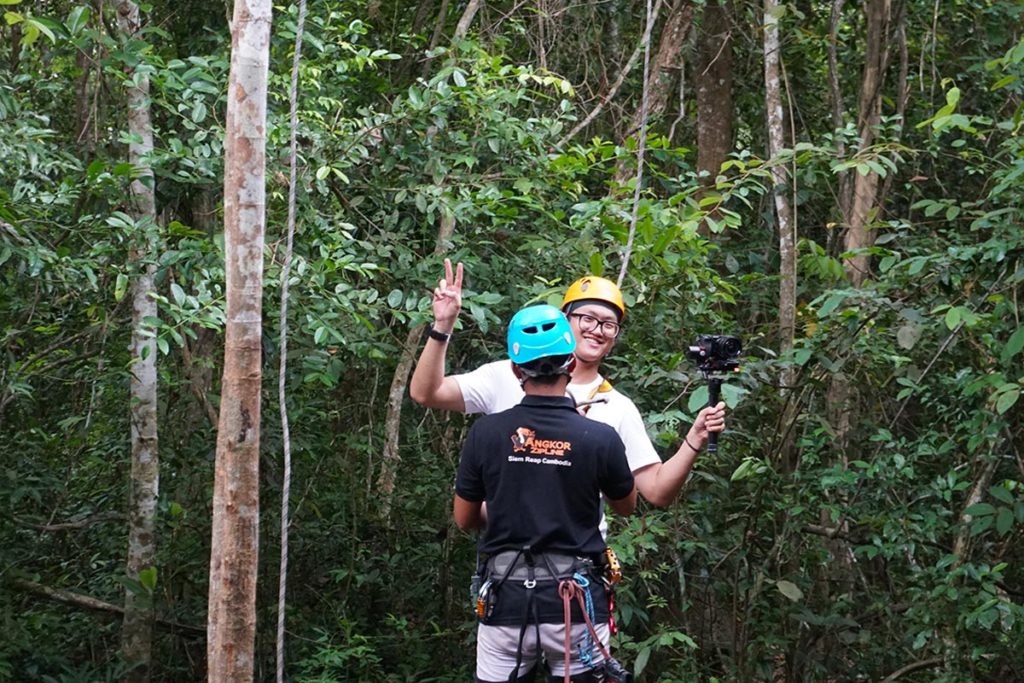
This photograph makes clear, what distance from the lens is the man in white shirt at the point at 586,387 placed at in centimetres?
343

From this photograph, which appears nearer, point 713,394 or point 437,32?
point 713,394

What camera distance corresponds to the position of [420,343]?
686 centimetres

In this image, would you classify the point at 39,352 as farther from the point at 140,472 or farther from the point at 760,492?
the point at 760,492

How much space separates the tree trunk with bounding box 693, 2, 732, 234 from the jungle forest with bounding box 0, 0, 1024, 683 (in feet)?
0.08

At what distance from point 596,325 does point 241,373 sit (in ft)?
3.80

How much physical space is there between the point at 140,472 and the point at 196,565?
0.90 metres

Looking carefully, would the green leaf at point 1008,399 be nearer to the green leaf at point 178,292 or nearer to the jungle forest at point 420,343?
the jungle forest at point 420,343

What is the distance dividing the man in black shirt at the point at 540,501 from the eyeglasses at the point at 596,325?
39cm

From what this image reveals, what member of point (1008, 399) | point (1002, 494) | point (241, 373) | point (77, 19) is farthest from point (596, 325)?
point (77, 19)

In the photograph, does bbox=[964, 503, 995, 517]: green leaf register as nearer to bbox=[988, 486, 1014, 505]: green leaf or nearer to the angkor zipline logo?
bbox=[988, 486, 1014, 505]: green leaf

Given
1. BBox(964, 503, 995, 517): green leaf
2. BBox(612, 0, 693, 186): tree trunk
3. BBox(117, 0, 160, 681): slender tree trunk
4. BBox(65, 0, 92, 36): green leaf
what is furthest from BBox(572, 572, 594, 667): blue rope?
BBox(612, 0, 693, 186): tree trunk

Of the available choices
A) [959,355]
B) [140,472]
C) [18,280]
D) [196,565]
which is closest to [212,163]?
[18,280]

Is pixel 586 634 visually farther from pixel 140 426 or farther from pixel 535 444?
pixel 140 426

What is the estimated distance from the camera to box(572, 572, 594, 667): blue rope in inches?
127
